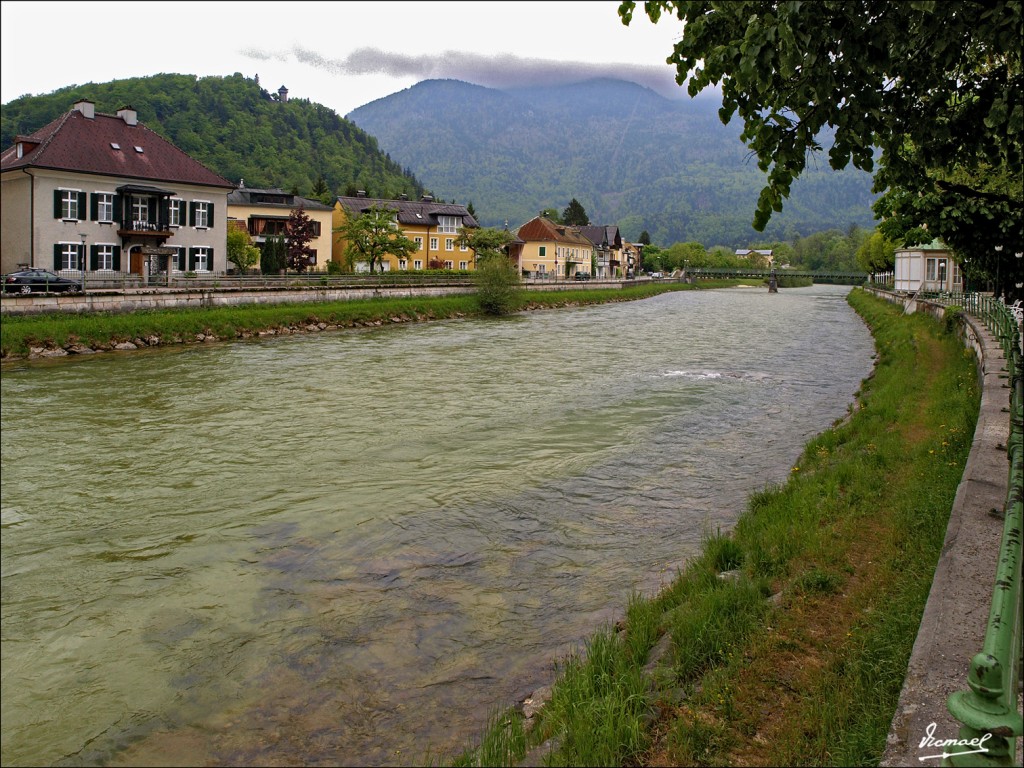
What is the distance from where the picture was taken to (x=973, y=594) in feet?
18.2

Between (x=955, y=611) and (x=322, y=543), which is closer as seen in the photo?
(x=955, y=611)

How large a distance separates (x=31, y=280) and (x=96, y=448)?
84.3 feet

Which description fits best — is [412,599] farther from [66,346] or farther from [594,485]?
[66,346]

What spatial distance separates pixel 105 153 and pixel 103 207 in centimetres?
348

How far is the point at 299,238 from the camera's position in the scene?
66.5m

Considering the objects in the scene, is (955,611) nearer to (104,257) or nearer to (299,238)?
(104,257)

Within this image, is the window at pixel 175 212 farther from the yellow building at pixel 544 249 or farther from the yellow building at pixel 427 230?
the yellow building at pixel 544 249

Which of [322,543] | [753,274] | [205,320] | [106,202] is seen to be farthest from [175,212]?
[753,274]

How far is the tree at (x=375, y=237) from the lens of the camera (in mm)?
64250

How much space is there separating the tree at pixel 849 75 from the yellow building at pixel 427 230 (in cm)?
7179

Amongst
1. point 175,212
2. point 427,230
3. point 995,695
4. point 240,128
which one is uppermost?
point 240,128

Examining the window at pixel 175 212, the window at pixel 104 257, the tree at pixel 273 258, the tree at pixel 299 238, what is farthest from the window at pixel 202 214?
the tree at pixel 299 238

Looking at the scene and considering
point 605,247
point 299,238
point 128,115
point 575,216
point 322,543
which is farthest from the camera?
point 575,216

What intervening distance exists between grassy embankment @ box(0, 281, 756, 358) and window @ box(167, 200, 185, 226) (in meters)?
13.8
